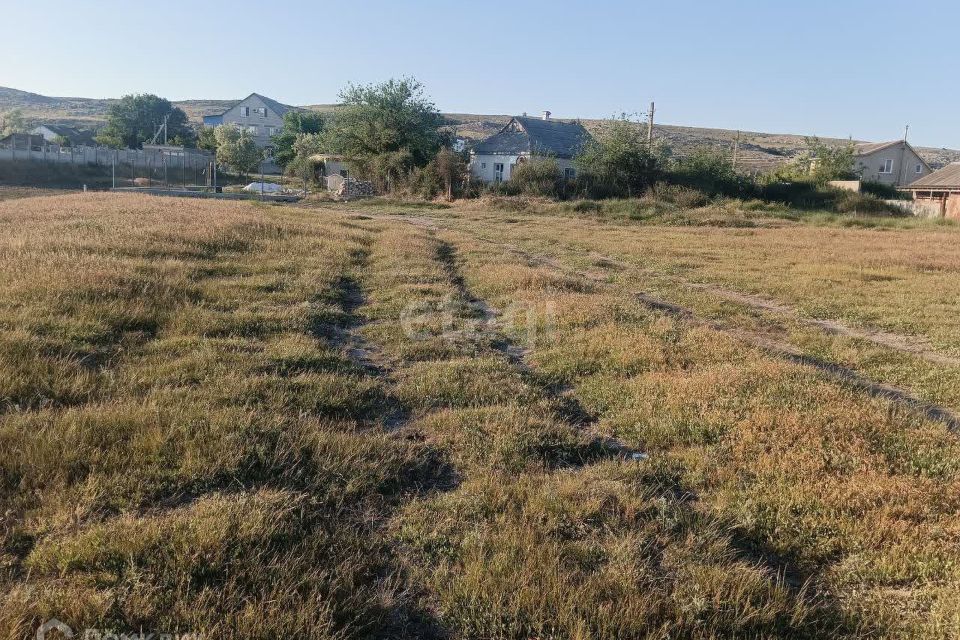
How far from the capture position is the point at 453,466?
452 centimetres

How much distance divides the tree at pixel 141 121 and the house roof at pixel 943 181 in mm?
81350

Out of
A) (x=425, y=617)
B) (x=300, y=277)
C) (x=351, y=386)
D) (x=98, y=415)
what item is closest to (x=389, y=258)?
(x=300, y=277)

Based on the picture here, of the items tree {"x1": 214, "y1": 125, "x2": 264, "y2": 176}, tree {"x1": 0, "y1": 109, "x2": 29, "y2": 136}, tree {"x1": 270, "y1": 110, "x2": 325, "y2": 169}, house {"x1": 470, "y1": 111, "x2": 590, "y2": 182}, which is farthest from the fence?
tree {"x1": 0, "y1": 109, "x2": 29, "y2": 136}

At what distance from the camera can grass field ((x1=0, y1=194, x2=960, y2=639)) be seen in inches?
114

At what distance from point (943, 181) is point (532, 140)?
1180 inches

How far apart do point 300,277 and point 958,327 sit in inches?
456

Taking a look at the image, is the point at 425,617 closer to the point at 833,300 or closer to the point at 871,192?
the point at 833,300

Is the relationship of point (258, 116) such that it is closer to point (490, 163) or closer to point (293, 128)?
point (293, 128)

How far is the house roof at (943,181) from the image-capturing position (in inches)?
1635

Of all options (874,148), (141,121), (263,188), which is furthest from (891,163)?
(141,121)

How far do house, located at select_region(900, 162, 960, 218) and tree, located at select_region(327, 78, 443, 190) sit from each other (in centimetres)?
3400

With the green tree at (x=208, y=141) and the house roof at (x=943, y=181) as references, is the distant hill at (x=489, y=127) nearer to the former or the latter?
the green tree at (x=208, y=141)

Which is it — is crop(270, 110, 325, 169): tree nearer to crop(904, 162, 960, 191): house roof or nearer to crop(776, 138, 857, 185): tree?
A: crop(776, 138, 857, 185): tree

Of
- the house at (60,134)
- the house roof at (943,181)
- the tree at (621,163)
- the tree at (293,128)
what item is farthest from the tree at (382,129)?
the house at (60,134)
